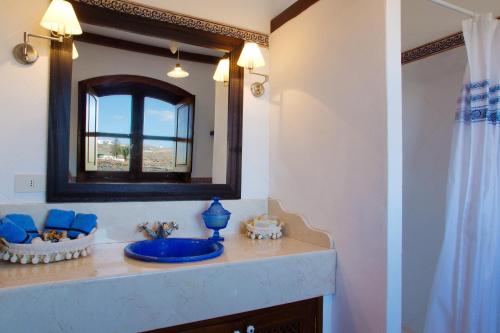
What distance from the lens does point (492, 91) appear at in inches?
59.7

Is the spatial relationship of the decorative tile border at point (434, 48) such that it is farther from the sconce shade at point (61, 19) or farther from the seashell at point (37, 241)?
the seashell at point (37, 241)

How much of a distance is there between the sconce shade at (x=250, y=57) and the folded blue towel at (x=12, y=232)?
4.41ft

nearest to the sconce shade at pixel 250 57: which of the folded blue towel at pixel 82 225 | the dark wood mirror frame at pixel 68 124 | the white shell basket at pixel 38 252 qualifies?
the dark wood mirror frame at pixel 68 124

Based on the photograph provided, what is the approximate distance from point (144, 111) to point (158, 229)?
0.63m

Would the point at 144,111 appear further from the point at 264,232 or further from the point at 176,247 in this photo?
the point at 264,232

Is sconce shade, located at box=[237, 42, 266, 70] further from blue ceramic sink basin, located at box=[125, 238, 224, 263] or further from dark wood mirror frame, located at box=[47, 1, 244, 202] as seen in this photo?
blue ceramic sink basin, located at box=[125, 238, 224, 263]

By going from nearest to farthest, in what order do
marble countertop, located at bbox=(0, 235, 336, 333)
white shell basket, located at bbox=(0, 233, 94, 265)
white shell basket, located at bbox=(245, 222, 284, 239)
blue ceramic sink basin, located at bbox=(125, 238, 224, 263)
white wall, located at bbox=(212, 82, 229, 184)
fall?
marble countertop, located at bbox=(0, 235, 336, 333)
white shell basket, located at bbox=(0, 233, 94, 265)
blue ceramic sink basin, located at bbox=(125, 238, 224, 263)
white shell basket, located at bbox=(245, 222, 284, 239)
white wall, located at bbox=(212, 82, 229, 184)

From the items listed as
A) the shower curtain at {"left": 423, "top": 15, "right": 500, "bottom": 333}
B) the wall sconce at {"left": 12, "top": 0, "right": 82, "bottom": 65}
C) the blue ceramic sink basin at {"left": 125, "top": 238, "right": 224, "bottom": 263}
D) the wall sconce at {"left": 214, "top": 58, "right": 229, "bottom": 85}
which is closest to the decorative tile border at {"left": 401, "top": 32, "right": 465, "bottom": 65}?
the shower curtain at {"left": 423, "top": 15, "right": 500, "bottom": 333}

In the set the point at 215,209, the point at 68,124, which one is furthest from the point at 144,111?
the point at 215,209

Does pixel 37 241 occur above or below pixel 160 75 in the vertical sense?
below

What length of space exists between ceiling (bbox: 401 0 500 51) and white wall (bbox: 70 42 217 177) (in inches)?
53.2

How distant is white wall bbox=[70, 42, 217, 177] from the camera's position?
1.60m

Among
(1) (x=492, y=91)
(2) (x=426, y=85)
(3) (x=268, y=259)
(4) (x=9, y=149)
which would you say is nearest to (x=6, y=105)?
(4) (x=9, y=149)

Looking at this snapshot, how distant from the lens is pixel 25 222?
1349mm
